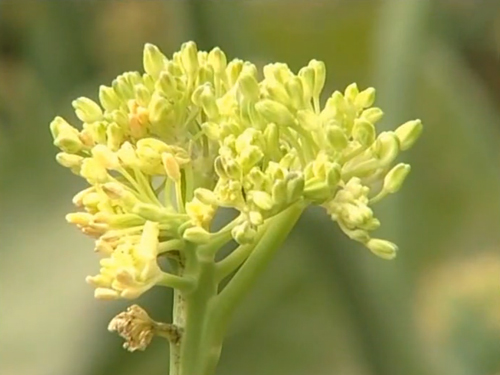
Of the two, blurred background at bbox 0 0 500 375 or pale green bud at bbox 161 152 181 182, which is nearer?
pale green bud at bbox 161 152 181 182

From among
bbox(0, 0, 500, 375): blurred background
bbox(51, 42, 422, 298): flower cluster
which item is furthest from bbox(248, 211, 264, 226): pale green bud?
bbox(0, 0, 500, 375): blurred background

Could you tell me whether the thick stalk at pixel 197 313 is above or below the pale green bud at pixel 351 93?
below

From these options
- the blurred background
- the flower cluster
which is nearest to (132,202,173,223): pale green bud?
the flower cluster

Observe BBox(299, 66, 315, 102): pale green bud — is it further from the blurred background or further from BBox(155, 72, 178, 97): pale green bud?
the blurred background

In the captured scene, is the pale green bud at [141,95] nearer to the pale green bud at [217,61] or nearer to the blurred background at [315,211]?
the pale green bud at [217,61]

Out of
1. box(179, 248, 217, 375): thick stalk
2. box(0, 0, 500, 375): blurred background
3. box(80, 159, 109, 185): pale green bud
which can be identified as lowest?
box(179, 248, 217, 375): thick stalk

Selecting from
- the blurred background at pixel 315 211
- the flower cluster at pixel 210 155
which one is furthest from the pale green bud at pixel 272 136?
the blurred background at pixel 315 211

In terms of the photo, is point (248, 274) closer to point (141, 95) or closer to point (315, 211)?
point (141, 95)

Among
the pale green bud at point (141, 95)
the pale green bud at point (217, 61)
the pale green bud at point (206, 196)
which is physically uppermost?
the pale green bud at point (217, 61)

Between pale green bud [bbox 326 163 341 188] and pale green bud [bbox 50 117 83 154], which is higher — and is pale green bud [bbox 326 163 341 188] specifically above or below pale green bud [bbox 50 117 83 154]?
below
